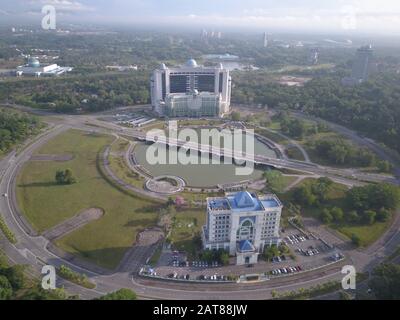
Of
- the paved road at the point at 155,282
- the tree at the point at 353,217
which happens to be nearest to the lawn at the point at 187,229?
the paved road at the point at 155,282

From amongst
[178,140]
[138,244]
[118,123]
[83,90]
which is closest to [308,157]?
[178,140]

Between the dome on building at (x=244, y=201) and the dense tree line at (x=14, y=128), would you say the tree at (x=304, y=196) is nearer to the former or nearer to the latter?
the dome on building at (x=244, y=201)

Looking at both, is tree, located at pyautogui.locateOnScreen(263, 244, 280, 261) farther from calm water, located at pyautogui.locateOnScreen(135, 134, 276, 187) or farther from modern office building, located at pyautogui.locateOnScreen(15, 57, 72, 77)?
modern office building, located at pyautogui.locateOnScreen(15, 57, 72, 77)

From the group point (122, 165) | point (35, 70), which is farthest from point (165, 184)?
point (35, 70)

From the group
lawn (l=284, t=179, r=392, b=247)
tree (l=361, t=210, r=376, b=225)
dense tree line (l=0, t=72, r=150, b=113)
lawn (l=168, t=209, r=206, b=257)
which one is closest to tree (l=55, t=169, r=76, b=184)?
lawn (l=168, t=209, r=206, b=257)

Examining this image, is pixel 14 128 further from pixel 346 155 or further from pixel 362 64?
pixel 362 64

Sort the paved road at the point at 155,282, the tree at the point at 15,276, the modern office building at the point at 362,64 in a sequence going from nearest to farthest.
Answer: the tree at the point at 15,276, the paved road at the point at 155,282, the modern office building at the point at 362,64
